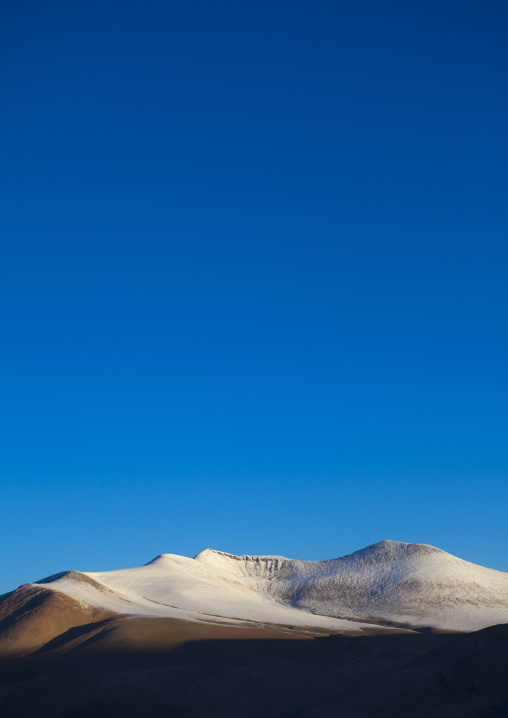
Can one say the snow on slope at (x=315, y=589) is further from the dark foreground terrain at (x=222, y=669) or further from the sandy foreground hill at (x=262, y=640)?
the dark foreground terrain at (x=222, y=669)

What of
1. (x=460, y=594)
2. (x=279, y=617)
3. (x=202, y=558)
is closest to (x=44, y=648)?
(x=279, y=617)

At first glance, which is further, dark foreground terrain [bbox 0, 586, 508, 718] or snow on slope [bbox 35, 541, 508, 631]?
snow on slope [bbox 35, 541, 508, 631]

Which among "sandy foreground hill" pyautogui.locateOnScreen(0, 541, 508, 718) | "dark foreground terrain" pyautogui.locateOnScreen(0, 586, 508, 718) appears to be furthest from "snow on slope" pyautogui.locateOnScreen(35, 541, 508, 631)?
"dark foreground terrain" pyautogui.locateOnScreen(0, 586, 508, 718)

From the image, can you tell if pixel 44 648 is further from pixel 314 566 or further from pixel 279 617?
pixel 314 566

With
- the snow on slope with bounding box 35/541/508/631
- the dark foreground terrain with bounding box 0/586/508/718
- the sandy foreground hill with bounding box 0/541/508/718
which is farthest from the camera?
the snow on slope with bounding box 35/541/508/631

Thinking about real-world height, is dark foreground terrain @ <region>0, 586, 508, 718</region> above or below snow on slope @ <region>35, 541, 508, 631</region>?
below

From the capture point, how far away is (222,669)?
50656 millimetres

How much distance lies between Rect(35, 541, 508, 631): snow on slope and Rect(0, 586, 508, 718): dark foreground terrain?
10.7 m

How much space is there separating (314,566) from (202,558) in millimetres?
23775

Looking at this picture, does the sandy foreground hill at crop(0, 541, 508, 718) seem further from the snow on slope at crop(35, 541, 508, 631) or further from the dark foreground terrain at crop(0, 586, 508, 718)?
the snow on slope at crop(35, 541, 508, 631)

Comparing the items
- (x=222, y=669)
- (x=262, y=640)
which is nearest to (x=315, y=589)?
(x=262, y=640)

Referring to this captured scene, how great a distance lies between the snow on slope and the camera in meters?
91.2

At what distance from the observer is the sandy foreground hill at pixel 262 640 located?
1291 inches

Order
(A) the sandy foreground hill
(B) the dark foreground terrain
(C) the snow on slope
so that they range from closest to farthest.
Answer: (B) the dark foreground terrain < (A) the sandy foreground hill < (C) the snow on slope
